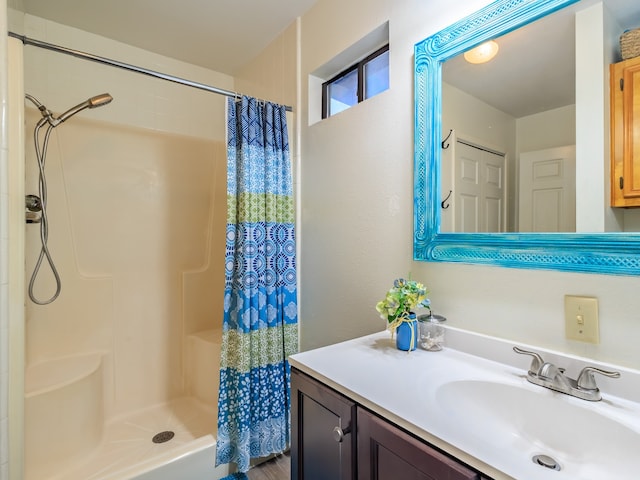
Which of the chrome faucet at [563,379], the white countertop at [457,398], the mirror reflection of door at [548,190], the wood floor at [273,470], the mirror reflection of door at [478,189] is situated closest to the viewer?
the white countertop at [457,398]

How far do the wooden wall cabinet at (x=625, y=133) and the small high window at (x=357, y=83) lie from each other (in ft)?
2.98

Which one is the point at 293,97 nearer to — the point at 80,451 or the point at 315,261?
the point at 315,261

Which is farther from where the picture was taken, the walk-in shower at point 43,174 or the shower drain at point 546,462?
the walk-in shower at point 43,174

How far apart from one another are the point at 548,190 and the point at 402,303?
1.77 feet

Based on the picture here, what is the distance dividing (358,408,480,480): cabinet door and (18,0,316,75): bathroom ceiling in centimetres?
200

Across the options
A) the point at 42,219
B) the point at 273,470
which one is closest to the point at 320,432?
the point at 273,470

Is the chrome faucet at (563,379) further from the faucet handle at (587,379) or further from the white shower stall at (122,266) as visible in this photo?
the white shower stall at (122,266)

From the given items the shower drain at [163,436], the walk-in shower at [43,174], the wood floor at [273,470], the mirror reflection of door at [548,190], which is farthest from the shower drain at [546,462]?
the walk-in shower at [43,174]

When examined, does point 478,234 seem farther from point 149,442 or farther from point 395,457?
point 149,442

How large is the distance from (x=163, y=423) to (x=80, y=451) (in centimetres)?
43

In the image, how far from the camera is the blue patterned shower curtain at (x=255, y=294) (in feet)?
4.96

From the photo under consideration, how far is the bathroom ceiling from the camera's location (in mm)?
1748

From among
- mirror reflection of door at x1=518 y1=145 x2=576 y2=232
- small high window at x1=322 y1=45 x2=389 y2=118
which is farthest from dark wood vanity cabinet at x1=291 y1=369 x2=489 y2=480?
small high window at x1=322 y1=45 x2=389 y2=118

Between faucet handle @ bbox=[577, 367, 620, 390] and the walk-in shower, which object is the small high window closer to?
the walk-in shower
